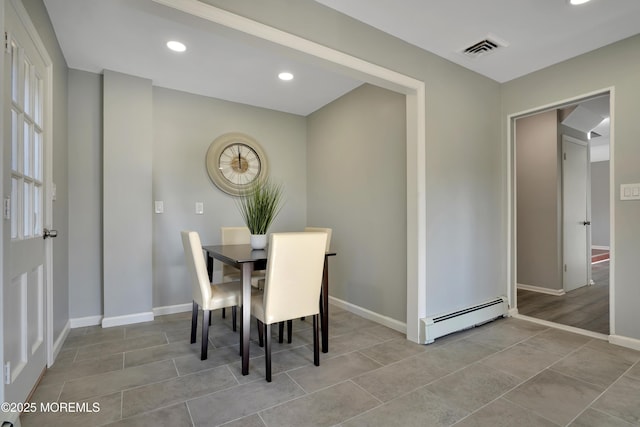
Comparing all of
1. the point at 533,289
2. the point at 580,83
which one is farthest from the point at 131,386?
the point at 533,289

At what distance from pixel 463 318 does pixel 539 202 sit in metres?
2.43

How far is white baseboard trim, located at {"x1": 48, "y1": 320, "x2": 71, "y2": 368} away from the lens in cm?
218

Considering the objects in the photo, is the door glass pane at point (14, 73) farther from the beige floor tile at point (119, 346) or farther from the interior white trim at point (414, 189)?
the interior white trim at point (414, 189)

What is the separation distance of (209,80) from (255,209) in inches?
58.6

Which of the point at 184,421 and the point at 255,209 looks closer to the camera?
the point at 184,421

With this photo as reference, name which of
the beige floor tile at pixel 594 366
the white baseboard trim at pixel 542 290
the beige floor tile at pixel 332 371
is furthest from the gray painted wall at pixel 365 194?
the white baseboard trim at pixel 542 290

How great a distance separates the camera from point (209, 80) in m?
3.18

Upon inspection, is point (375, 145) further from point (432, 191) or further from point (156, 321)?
point (156, 321)

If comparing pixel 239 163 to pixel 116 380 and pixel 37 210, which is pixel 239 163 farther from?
pixel 116 380

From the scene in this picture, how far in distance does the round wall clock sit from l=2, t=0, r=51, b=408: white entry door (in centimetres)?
162

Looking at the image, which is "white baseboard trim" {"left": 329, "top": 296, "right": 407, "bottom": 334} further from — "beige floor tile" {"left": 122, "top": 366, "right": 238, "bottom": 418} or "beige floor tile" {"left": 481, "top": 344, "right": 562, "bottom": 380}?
"beige floor tile" {"left": 122, "top": 366, "right": 238, "bottom": 418}

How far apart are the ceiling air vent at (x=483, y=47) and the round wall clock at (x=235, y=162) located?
2.44m

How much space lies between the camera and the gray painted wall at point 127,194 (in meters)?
2.97

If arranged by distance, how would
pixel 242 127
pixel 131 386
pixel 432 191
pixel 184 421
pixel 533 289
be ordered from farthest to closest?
pixel 533 289 < pixel 242 127 < pixel 432 191 < pixel 131 386 < pixel 184 421
